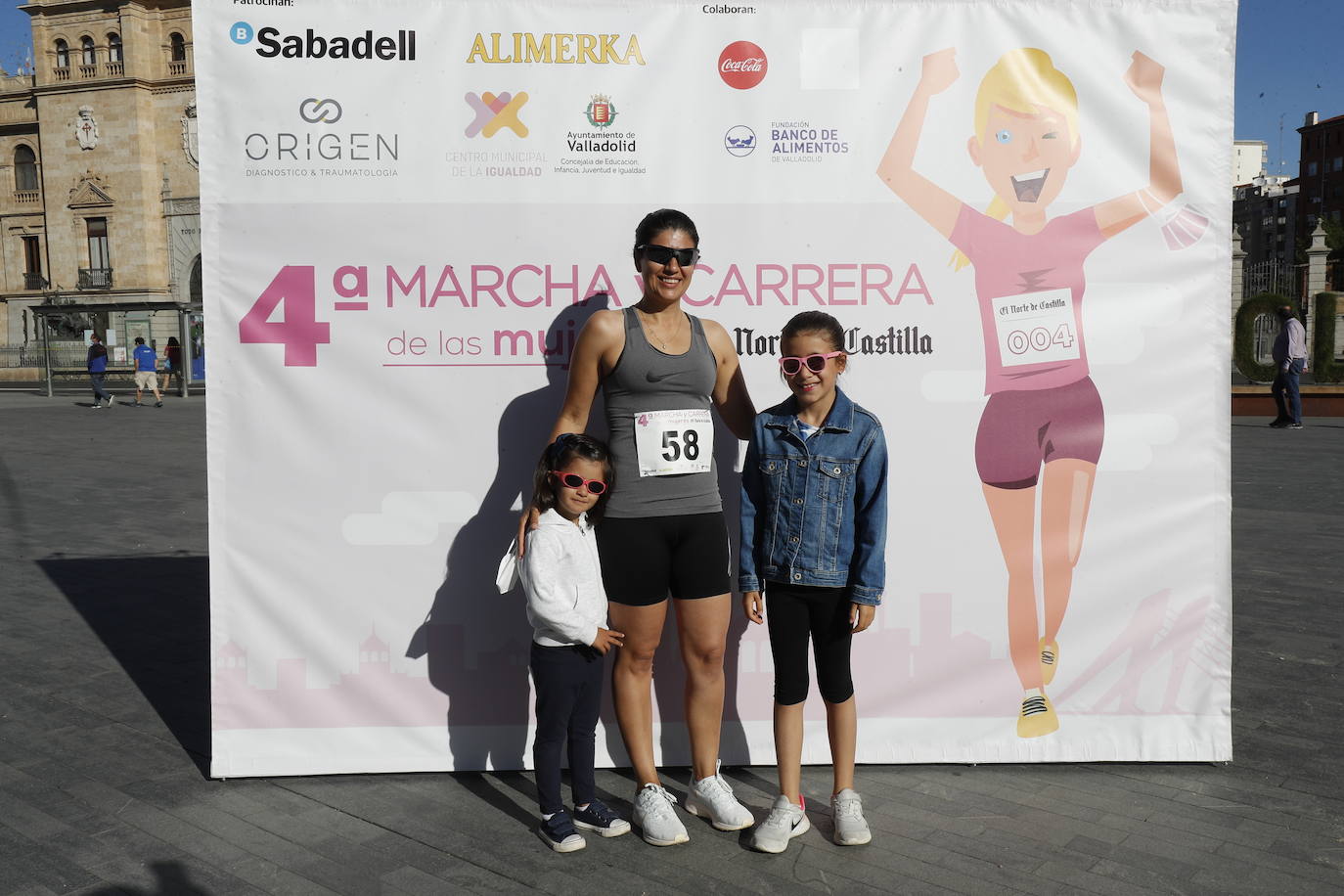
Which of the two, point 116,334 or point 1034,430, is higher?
point 116,334

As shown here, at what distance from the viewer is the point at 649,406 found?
11.8 feet

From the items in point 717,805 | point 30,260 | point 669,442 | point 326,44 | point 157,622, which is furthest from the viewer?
point 30,260

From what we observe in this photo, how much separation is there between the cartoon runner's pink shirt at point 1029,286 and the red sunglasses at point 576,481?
65.0 inches

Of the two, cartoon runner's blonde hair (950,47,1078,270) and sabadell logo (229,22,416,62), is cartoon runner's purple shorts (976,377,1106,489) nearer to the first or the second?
cartoon runner's blonde hair (950,47,1078,270)

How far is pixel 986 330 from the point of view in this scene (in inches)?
165

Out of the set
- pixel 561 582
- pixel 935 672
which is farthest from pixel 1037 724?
pixel 561 582

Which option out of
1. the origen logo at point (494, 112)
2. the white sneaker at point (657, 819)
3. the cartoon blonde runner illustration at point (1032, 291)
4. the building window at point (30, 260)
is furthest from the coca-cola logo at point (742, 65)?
the building window at point (30, 260)

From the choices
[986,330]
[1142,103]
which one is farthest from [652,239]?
[1142,103]

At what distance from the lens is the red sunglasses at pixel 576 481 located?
3.47 metres

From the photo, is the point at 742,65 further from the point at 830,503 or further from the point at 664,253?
the point at 830,503

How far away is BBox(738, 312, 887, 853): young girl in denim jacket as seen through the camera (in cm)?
350

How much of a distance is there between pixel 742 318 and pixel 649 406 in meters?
0.75

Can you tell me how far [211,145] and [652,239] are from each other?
176 cm

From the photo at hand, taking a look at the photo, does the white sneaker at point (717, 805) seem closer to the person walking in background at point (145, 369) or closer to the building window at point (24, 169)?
the person walking in background at point (145, 369)
